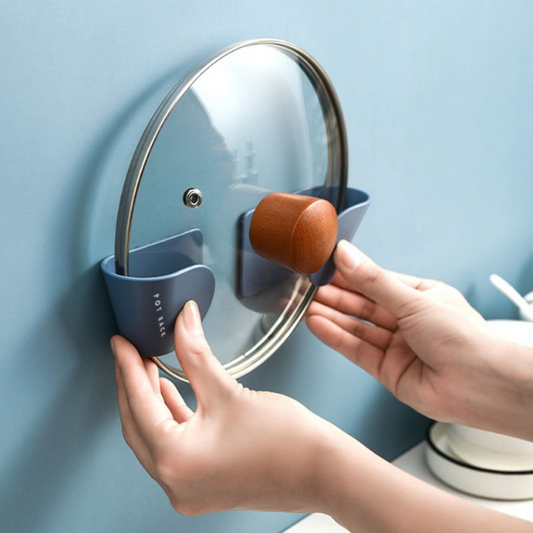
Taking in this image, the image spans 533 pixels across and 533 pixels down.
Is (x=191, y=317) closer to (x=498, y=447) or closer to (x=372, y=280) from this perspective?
(x=372, y=280)

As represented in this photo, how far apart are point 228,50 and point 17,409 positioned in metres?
0.29

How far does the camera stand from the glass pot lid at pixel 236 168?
0.43m

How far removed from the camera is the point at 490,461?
730 mm

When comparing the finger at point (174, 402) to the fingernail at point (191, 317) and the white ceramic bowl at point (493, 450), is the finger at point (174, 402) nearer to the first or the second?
the fingernail at point (191, 317)

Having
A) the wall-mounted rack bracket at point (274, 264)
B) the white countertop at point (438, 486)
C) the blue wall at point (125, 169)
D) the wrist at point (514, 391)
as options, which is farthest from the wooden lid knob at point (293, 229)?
the white countertop at point (438, 486)

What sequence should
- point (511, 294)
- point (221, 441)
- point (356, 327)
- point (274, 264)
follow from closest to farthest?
point (221, 441) → point (274, 264) → point (356, 327) → point (511, 294)

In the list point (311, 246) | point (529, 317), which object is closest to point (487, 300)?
point (529, 317)

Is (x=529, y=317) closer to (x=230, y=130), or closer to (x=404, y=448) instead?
(x=404, y=448)

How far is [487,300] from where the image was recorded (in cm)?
89

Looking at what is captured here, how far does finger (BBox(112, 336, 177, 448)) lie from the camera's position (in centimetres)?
42

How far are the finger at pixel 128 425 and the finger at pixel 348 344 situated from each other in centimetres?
23

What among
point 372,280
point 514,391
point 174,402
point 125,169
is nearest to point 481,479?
point 514,391

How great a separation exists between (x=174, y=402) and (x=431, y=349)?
269 mm

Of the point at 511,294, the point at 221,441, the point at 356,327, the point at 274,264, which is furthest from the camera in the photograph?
the point at 511,294
